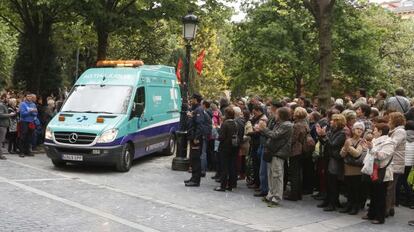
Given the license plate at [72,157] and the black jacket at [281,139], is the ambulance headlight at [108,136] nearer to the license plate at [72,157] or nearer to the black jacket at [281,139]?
the license plate at [72,157]

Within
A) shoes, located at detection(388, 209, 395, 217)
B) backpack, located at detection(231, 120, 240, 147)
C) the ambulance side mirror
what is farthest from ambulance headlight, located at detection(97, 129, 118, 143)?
shoes, located at detection(388, 209, 395, 217)

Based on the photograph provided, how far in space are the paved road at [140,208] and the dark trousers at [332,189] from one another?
1.05ft

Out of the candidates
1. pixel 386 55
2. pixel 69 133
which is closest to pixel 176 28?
pixel 69 133

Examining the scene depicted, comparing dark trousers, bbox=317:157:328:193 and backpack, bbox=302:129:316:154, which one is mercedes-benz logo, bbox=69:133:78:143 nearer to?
backpack, bbox=302:129:316:154

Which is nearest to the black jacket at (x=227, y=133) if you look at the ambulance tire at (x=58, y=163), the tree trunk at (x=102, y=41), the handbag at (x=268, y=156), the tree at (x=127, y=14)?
the handbag at (x=268, y=156)

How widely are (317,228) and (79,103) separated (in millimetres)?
7492

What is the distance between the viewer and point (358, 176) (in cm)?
937

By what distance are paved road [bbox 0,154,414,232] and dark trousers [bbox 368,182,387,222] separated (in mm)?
216

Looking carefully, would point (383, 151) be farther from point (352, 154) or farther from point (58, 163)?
point (58, 163)

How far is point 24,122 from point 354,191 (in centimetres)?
957

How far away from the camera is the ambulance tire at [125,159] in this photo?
12.7 meters

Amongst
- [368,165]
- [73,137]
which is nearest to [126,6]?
[73,137]

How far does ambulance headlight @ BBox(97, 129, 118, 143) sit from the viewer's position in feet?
39.9

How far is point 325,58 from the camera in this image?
44.7 ft
